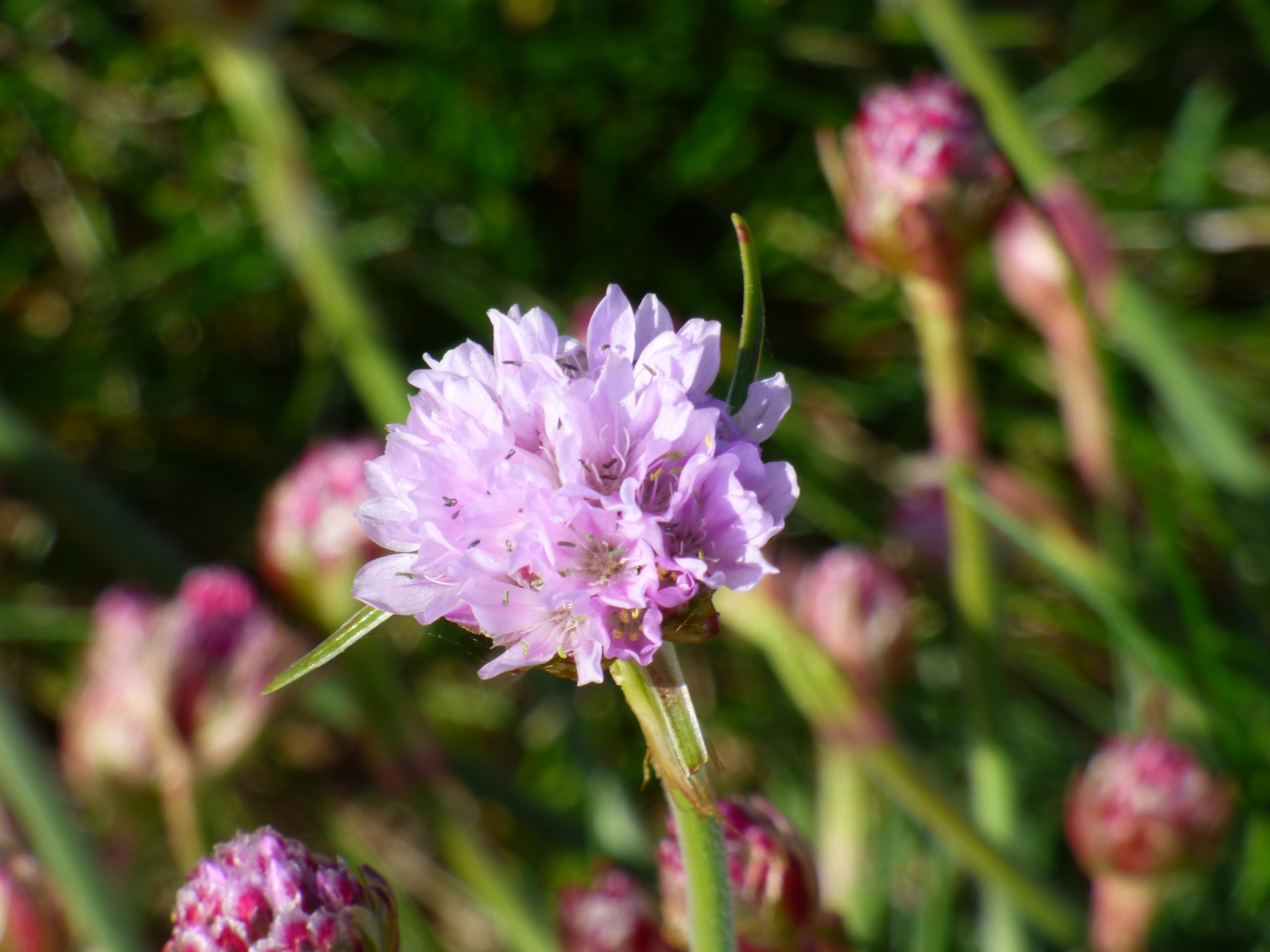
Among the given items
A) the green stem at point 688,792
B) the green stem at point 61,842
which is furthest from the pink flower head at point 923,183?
the green stem at point 61,842

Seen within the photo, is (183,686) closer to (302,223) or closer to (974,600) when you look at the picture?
(302,223)

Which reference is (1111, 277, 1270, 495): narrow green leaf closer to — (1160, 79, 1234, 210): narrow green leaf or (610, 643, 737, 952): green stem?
(1160, 79, 1234, 210): narrow green leaf

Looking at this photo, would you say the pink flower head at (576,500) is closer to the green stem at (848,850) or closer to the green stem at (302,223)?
the green stem at (848,850)

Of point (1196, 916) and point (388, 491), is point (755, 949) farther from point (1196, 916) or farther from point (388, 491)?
point (1196, 916)

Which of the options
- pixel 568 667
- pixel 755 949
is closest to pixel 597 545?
pixel 568 667

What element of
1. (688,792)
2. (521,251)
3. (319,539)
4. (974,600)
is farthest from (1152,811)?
(521,251)
